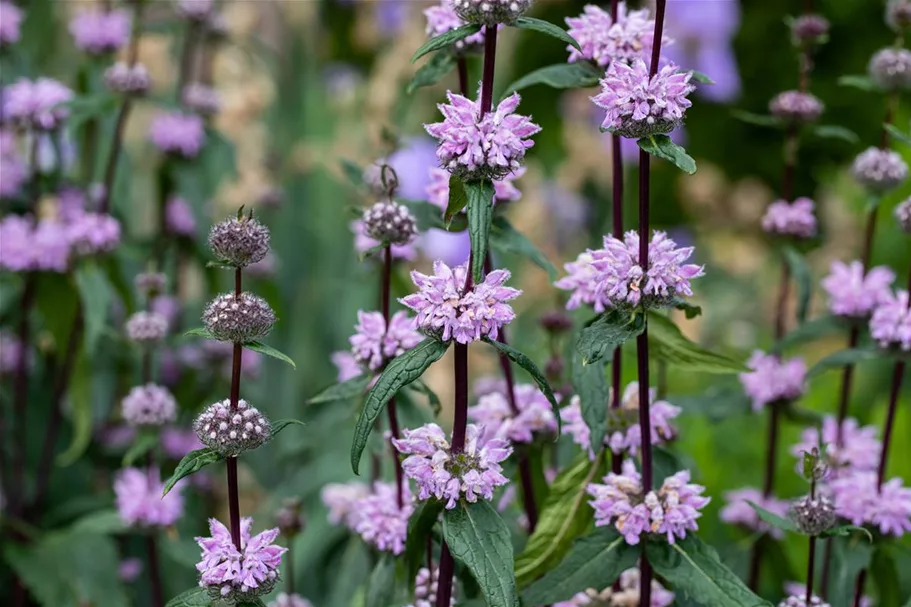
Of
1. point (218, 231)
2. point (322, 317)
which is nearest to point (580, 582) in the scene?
point (218, 231)

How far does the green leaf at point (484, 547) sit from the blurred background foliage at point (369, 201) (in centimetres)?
36

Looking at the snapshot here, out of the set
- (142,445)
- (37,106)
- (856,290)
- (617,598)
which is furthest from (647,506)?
(37,106)

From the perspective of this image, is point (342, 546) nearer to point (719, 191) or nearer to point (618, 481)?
point (618, 481)

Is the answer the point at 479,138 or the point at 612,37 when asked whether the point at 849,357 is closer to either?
the point at 612,37

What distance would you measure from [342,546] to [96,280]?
0.70 meters

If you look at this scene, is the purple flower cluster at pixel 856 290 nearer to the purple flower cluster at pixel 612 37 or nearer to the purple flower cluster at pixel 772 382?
the purple flower cluster at pixel 772 382

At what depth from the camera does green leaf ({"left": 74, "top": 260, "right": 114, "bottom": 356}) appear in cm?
164

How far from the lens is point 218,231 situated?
34.6 inches

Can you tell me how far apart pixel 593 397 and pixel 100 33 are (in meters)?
1.33

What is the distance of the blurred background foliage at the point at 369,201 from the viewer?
6.70ft

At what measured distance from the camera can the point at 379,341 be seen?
1142mm

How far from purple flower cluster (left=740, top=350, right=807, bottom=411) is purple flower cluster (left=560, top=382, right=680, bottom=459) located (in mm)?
308

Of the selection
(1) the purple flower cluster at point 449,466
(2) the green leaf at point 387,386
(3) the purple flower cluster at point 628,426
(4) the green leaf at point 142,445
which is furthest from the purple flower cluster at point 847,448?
(4) the green leaf at point 142,445

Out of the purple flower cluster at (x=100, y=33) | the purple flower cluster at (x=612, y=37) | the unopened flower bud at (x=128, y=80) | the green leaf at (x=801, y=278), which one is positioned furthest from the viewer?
the purple flower cluster at (x=100, y=33)
